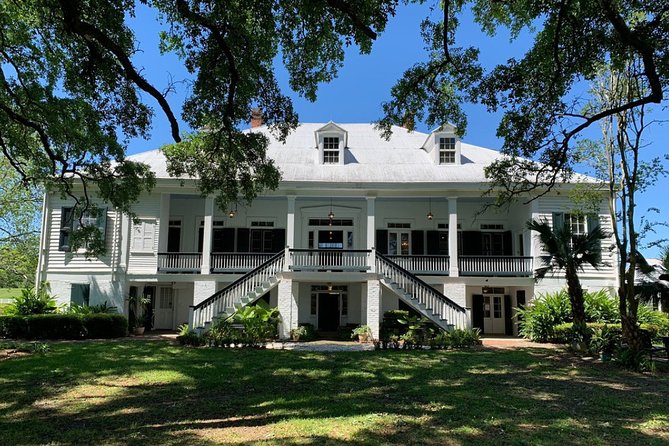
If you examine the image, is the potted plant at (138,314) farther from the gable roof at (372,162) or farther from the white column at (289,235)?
the white column at (289,235)

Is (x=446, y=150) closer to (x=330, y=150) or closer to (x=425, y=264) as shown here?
(x=330, y=150)

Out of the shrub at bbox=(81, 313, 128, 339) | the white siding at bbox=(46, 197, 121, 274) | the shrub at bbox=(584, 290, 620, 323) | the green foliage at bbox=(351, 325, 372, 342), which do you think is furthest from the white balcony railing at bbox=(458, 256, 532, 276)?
the white siding at bbox=(46, 197, 121, 274)

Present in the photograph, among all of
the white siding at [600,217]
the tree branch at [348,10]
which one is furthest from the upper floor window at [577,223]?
the tree branch at [348,10]

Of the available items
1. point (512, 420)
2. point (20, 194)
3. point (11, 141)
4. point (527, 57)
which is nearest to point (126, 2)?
point (11, 141)

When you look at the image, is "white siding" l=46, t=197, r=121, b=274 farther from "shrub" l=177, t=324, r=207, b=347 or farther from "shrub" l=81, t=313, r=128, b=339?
"shrub" l=177, t=324, r=207, b=347

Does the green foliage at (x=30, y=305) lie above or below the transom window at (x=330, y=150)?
below

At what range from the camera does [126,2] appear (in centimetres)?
872

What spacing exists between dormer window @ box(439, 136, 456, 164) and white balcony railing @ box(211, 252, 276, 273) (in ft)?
28.4

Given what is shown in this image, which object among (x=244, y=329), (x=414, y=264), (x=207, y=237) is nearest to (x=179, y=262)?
(x=207, y=237)

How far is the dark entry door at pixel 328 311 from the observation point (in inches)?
781

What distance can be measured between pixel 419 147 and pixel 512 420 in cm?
1695

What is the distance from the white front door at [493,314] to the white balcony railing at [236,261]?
9.30m

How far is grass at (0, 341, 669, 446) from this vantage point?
5934mm

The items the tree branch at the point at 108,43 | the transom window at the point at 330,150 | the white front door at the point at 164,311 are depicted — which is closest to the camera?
the tree branch at the point at 108,43
